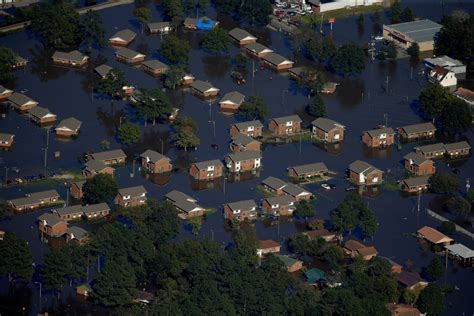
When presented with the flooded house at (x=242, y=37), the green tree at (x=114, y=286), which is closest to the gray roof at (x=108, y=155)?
the green tree at (x=114, y=286)

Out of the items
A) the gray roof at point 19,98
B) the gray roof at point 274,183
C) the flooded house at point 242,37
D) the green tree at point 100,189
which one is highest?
the green tree at point 100,189

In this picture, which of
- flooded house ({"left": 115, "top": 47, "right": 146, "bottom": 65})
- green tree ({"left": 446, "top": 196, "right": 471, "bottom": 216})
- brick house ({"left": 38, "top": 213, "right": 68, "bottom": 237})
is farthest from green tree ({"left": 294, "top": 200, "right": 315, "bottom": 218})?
flooded house ({"left": 115, "top": 47, "right": 146, "bottom": 65})

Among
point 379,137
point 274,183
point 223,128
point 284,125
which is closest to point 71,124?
point 223,128

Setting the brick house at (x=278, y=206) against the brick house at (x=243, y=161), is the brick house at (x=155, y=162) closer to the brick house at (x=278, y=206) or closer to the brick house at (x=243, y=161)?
the brick house at (x=243, y=161)

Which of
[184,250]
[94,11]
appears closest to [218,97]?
[94,11]

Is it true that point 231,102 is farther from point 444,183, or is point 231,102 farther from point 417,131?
point 444,183

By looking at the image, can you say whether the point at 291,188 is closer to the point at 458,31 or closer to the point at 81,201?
the point at 81,201

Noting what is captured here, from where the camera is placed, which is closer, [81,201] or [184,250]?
[184,250]
